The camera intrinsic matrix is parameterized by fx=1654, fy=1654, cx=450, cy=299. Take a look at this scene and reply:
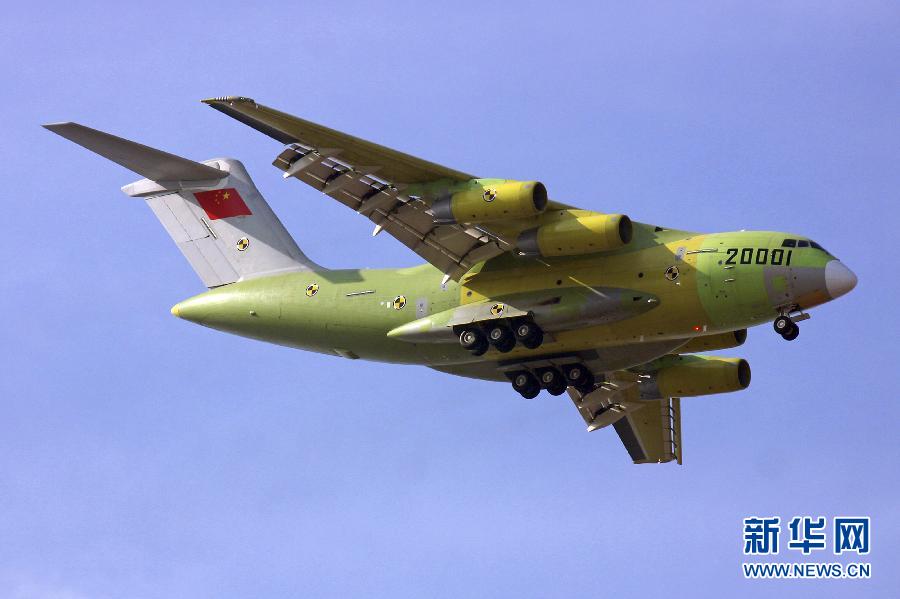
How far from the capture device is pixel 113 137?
21.6m

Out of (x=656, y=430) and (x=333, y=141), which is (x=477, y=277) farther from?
(x=656, y=430)

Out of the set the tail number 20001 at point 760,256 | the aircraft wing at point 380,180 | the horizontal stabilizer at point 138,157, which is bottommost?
the tail number 20001 at point 760,256

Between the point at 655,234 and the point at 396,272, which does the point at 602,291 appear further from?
the point at 396,272

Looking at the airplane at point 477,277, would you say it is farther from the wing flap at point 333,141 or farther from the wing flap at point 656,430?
the wing flap at point 656,430

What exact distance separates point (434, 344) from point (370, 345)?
950 mm

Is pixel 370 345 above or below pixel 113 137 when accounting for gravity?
below

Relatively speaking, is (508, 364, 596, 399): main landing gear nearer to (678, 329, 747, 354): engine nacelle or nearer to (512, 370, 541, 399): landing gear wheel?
(512, 370, 541, 399): landing gear wheel

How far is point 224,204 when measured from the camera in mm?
24594

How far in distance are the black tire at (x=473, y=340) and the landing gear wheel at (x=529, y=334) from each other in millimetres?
503

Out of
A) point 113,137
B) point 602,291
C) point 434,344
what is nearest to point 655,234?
point 602,291

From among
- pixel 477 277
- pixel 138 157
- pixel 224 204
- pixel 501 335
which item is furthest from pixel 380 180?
pixel 224 204

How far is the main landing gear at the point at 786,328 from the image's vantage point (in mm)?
20453

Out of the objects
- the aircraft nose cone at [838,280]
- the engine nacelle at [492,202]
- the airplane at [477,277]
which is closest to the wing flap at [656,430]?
the airplane at [477,277]

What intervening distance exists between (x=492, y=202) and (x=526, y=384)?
363cm
